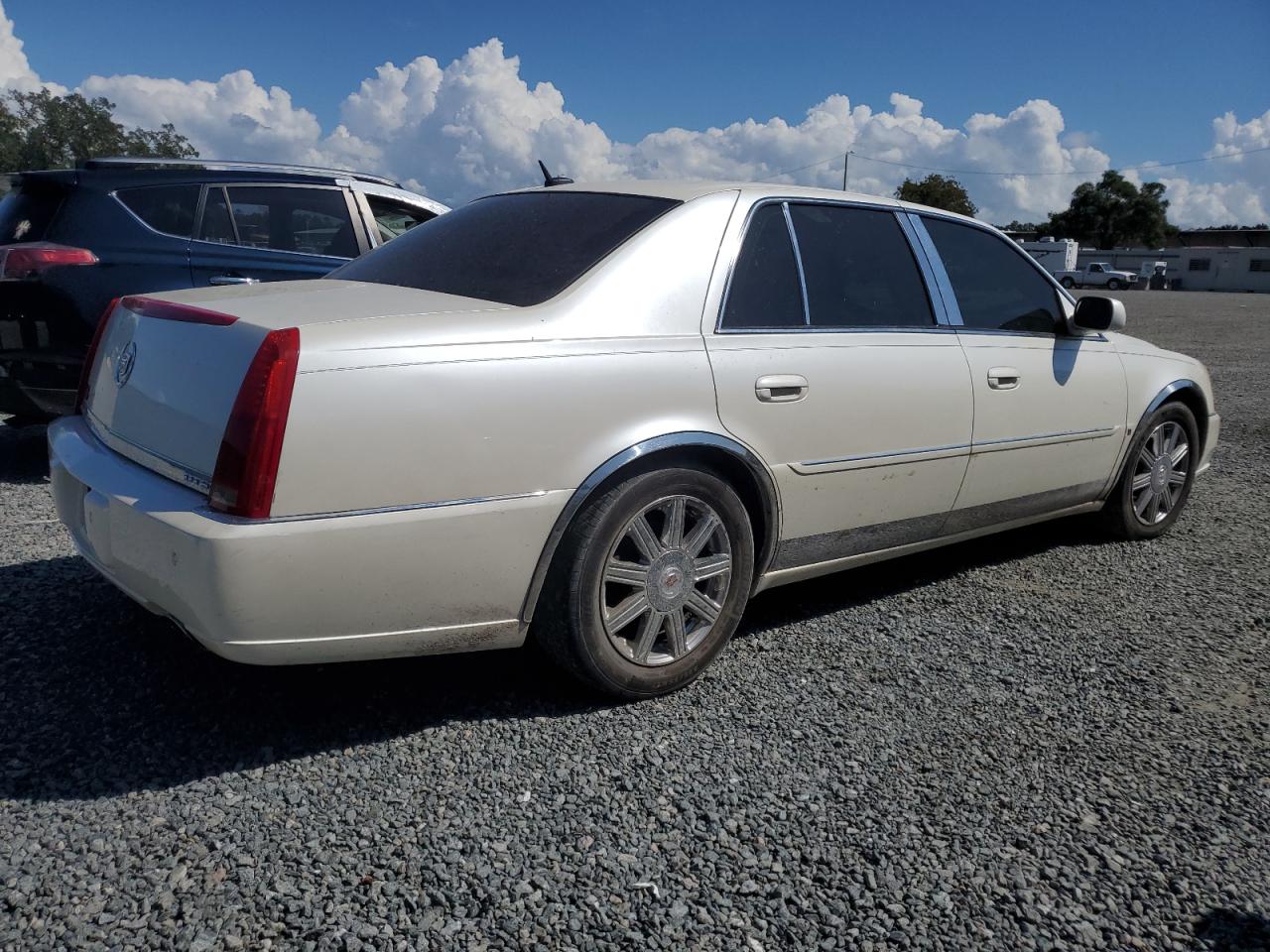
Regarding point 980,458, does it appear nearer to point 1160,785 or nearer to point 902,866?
point 1160,785

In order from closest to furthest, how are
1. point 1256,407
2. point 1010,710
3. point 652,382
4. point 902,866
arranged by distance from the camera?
point 902,866 < point 652,382 < point 1010,710 < point 1256,407

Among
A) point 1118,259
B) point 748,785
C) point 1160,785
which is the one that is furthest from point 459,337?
point 1118,259

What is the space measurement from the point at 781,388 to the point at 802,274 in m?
0.51

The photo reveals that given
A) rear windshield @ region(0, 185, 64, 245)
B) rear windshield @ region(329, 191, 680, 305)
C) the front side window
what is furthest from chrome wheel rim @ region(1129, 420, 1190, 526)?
rear windshield @ region(0, 185, 64, 245)

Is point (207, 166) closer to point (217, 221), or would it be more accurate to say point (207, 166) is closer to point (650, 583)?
point (217, 221)

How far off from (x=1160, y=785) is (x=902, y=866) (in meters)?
0.87

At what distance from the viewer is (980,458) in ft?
12.9

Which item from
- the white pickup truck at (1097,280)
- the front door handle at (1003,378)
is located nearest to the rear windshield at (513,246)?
the front door handle at (1003,378)

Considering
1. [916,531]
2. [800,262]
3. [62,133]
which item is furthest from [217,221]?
Result: [62,133]

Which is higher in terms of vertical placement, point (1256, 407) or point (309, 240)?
point (309, 240)

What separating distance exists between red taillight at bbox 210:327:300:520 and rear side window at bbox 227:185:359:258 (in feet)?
13.4

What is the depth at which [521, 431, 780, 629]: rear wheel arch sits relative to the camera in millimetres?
2773

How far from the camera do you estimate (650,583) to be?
3.01 metres

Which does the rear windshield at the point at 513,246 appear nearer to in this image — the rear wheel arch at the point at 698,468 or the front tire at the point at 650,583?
the rear wheel arch at the point at 698,468
